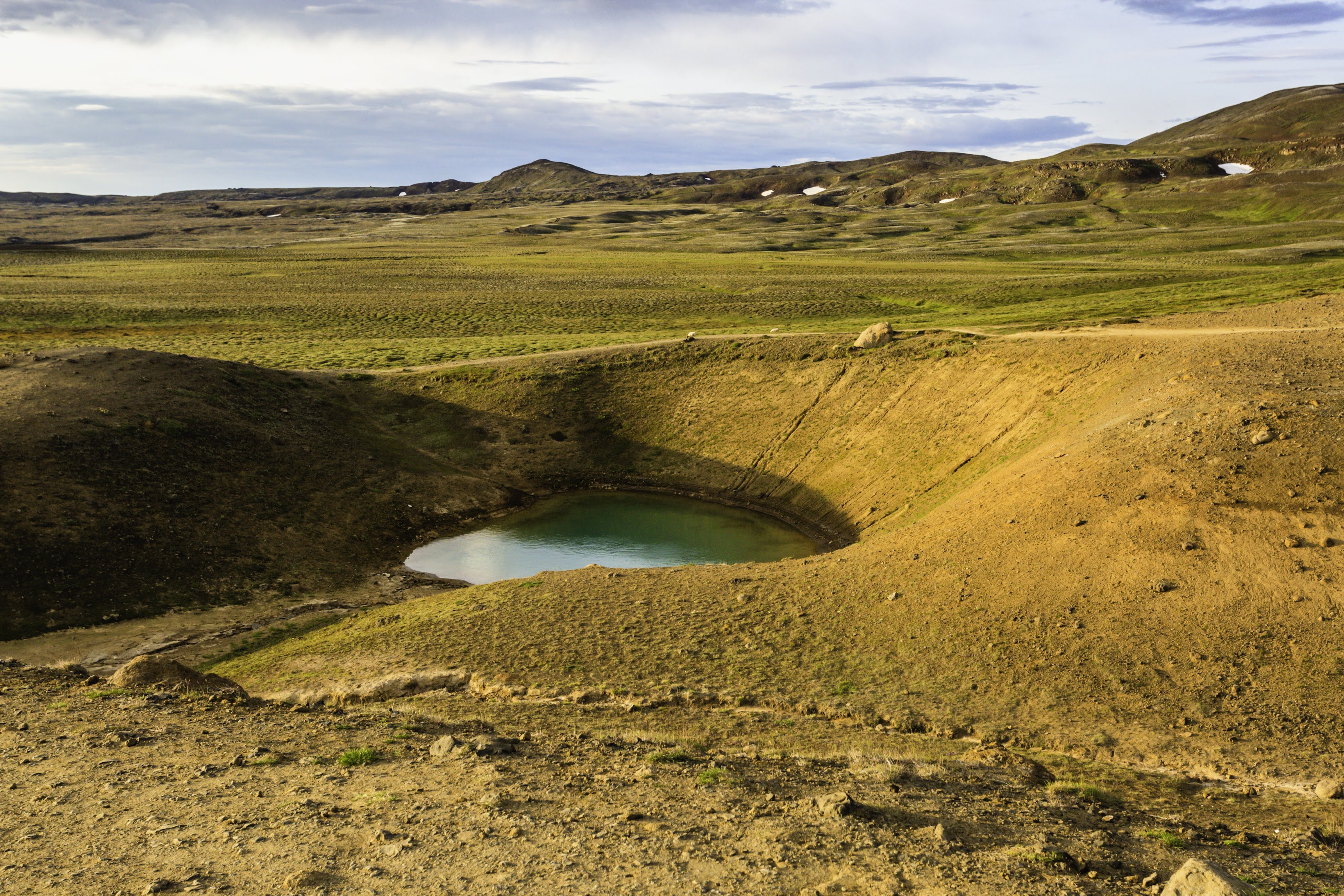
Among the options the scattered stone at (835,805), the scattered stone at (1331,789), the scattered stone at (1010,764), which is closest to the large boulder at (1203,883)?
the scattered stone at (835,805)

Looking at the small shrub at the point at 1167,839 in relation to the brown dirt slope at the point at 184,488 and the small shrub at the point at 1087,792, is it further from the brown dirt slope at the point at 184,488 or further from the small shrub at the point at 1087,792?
the brown dirt slope at the point at 184,488

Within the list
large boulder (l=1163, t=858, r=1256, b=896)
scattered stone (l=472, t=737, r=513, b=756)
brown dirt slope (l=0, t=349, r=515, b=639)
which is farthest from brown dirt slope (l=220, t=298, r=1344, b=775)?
brown dirt slope (l=0, t=349, r=515, b=639)

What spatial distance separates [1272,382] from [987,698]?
50.5ft

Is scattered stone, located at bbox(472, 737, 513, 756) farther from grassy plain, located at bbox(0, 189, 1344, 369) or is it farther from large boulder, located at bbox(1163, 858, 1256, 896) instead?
grassy plain, located at bbox(0, 189, 1344, 369)

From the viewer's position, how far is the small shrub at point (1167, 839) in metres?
11.3

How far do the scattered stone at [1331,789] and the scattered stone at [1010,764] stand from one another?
151 inches

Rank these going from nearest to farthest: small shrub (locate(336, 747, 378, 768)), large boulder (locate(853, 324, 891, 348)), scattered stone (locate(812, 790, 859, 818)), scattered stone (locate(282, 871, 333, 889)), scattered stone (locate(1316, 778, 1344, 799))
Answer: scattered stone (locate(282, 871, 333, 889))
scattered stone (locate(812, 790, 859, 818))
scattered stone (locate(1316, 778, 1344, 799))
small shrub (locate(336, 747, 378, 768))
large boulder (locate(853, 324, 891, 348))

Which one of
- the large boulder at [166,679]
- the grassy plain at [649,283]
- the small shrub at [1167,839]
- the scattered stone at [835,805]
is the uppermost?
the grassy plain at [649,283]

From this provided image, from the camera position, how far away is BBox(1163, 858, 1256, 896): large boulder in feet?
29.9

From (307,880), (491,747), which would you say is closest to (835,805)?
(491,747)

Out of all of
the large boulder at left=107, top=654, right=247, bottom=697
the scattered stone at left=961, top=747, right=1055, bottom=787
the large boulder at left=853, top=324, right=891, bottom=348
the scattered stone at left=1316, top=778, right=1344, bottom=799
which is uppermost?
the large boulder at left=853, top=324, right=891, bottom=348

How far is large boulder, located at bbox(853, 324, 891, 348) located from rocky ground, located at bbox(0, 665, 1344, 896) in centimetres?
2889

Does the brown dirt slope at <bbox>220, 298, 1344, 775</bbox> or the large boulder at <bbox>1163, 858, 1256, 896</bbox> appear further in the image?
the brown dirt slope at <bbox>220, 298, 1344, 775</bbox>

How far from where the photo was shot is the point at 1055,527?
21156 mm
